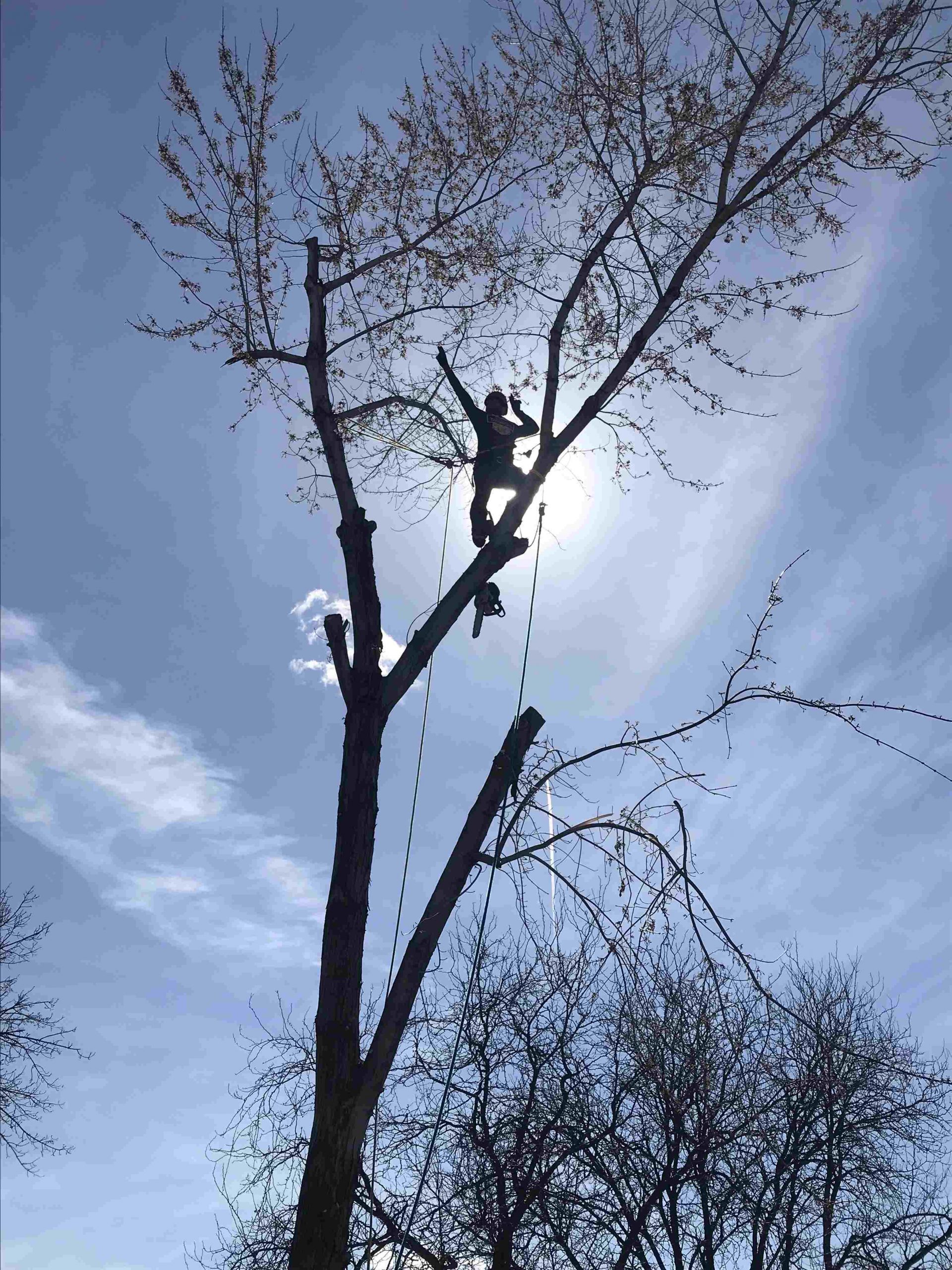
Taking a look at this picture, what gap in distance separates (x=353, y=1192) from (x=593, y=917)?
173 cm

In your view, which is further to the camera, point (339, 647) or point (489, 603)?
point (489, 603)

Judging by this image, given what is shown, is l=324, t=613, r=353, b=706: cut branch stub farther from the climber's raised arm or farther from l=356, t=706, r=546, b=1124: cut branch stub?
the climber's raised arm

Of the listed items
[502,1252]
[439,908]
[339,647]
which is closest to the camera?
[439,908]

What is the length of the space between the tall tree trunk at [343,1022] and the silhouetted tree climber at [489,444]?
215 cm

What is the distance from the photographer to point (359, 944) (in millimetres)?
4547

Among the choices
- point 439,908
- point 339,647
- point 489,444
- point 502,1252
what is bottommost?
point 502,1252

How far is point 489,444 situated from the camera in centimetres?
675

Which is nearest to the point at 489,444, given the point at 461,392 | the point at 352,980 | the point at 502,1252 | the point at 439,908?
the point at 461,392

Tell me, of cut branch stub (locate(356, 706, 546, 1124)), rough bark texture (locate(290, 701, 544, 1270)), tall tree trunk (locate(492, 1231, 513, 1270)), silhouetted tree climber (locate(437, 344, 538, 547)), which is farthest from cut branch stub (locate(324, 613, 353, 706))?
tall tree trunk (locate(492, 1231, 513, 1270))

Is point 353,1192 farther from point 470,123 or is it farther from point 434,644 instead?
point 470,123

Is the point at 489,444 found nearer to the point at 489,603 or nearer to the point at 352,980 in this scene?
the point at 489,603

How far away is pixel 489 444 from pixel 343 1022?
3980 millimetres

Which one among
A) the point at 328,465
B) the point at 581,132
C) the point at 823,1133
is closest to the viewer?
the point at 328,465

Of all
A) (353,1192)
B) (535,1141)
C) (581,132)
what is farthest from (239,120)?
(535,1141)
